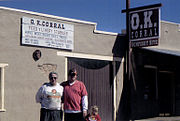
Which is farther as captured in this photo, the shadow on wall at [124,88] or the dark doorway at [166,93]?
the dark doorway at [166,93]

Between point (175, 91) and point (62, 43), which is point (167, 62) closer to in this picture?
point (175, 91)

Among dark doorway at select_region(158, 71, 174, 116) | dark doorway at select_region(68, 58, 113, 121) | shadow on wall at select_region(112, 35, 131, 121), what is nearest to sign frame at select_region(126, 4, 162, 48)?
shadow on wall at select_region(112, 35, 131, 121)

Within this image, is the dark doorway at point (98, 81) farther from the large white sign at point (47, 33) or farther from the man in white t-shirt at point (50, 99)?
the man in white t-shirt at point (50, 99)

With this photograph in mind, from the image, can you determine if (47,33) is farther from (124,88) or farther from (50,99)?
(50,99)

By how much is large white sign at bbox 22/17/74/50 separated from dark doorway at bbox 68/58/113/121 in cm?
80

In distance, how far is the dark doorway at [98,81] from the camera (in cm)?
1405

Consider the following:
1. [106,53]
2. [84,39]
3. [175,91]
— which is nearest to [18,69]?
[84,39]

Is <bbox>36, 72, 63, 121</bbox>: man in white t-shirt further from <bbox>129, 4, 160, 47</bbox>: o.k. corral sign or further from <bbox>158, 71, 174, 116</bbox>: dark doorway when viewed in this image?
<bbox>158, 71, 174, 116</bbox>: dark doorway

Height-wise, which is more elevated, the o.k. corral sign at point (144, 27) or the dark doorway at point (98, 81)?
the o.k. corral sign at point (144, 27)

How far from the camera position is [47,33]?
12852 mm

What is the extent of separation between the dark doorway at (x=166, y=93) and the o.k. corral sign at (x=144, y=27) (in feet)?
11.0

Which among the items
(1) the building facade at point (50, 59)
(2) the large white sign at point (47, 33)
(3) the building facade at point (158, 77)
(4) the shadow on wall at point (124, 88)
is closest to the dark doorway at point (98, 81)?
(1) the building facade at point (50, 59)

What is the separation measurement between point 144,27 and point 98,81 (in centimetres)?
272

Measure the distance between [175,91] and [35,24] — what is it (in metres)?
8.67
